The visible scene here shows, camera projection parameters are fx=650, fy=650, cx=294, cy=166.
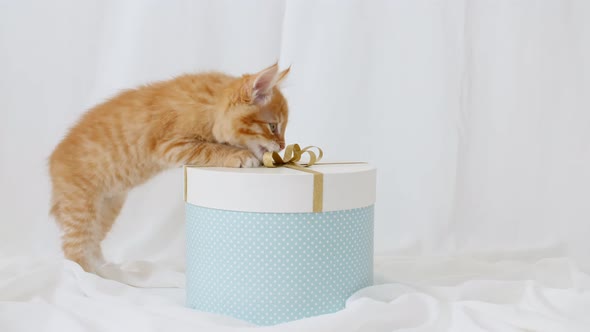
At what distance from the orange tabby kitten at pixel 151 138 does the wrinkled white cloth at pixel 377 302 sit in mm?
147

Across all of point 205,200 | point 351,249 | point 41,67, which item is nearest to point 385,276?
point 351,249

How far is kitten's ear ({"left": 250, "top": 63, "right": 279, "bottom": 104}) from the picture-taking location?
1.43 metres

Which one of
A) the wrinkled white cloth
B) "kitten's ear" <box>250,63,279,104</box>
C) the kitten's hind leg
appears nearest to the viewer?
the wrinkled white cloth

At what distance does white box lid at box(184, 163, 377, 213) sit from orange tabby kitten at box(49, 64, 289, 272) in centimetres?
12

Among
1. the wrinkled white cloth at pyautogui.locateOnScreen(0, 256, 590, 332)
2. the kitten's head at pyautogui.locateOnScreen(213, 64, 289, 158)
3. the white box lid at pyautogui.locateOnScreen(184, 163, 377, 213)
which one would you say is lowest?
the wrinkled white cloth at pyautogui.locateOnScreen(0, 256, 590, 332)

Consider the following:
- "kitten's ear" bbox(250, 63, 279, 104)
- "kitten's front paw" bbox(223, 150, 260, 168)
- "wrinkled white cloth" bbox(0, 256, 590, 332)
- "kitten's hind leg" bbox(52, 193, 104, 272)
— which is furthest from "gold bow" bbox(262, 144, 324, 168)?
"kitten's hind leg" bbox(52, 193, 104, 272)

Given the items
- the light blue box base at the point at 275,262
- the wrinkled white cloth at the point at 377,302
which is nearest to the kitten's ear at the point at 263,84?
the light blue box base at the point at 275,262

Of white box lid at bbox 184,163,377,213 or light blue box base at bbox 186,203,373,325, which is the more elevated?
white box lid at bbox 184,163,377,213

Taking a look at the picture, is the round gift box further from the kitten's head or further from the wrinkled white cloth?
the kitten's head

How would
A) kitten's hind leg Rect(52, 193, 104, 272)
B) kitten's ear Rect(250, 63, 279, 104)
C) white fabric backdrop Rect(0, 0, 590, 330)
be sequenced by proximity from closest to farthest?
kitten's ear Rect(250, 63, 279, 104) < kitten's hind leg Rect(52, 193, 104, 272) < white fabric backdrop Rect(0, 0, 590, 330)

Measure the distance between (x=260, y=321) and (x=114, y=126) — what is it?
635mm

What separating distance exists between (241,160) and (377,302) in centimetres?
43

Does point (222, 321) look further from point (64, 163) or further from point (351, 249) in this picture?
point (64, 163)

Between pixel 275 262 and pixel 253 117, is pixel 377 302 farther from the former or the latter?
pixel 253 117
